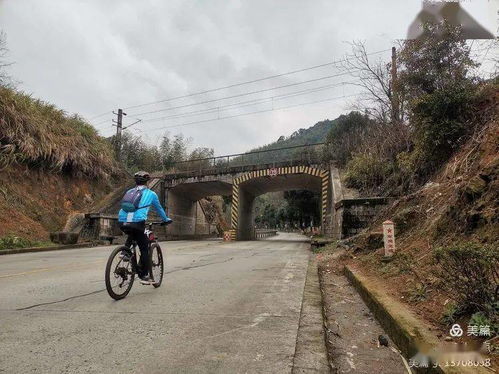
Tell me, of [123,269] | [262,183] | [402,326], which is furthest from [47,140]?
[402,326]

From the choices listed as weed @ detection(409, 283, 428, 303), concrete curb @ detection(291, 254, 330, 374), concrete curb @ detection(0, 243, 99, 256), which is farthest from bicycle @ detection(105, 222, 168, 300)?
concrete curb @ detection(0, 243, 99, 256)

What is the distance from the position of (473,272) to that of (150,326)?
2.97 meters

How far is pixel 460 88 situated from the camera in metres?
11.3

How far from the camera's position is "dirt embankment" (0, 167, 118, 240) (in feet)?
55.7

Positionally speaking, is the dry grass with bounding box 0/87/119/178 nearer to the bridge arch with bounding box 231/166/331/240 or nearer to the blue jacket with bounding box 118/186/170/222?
the bridge arch with bounding box 231/166/331/240

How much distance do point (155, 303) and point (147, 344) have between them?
1760mm

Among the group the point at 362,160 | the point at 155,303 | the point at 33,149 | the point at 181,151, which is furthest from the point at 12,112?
the point at 181,151

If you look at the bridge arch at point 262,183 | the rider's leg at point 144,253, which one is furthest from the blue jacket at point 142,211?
the bridge arch at point 262,183

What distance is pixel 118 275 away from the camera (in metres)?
5.50

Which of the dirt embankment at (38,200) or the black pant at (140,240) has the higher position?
the dirt embankment at (38,200)

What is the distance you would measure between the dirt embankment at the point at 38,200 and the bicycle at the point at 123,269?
12.2 metres

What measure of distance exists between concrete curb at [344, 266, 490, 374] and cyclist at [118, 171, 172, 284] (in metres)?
3.18

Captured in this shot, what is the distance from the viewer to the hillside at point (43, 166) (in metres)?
18.0

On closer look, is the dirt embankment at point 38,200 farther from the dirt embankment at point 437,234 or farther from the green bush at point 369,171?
the green bush at point 369,171
